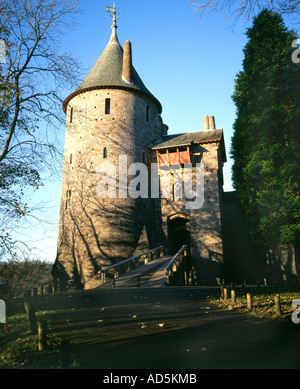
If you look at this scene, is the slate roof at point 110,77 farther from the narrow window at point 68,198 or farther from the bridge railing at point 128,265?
the bridge railing at point 128,265

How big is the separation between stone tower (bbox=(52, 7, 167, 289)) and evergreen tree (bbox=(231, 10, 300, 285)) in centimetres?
870

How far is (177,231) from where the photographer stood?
27000mm

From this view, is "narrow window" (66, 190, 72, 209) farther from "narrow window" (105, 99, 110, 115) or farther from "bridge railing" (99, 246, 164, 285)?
"narrow window" (105, 99, 110, 115)

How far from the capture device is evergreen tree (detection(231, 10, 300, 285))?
15.3 metres

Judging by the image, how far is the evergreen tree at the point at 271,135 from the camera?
15258mm

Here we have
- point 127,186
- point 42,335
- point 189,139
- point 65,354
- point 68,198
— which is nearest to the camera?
point 65,354

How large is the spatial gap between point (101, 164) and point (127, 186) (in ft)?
8.89

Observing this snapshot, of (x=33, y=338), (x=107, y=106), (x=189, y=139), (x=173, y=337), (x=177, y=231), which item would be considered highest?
(x=107, y=106)

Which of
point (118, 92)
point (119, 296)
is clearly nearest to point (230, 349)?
point (119, 296)

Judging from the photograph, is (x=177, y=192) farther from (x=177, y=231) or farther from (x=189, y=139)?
(x=189, y=139)

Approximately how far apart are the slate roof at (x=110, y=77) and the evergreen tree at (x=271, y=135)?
9.43 metres

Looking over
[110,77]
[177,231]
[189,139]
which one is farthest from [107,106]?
[177,231]

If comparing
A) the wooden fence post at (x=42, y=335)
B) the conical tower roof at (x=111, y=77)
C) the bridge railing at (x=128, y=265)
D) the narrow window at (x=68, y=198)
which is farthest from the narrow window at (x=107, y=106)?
the wooden fence post at (x=42, y=335)

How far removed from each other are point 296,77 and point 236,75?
8.22 meters
